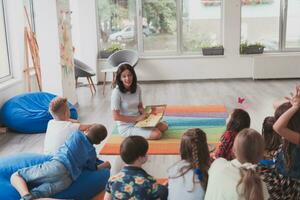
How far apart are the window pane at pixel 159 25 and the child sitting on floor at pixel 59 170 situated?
6.24 meters

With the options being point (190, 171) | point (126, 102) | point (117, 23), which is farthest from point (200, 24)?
point (190, 171)

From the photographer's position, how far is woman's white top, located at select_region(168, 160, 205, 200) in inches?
85.6

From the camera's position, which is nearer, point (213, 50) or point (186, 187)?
point (186, 187)

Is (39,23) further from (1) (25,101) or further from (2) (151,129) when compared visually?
(2) (151,129)

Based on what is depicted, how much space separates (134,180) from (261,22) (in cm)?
759

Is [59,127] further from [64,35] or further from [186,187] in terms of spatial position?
[64,35]

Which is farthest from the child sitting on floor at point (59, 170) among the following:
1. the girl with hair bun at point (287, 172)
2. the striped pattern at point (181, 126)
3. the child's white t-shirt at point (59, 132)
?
the girl with hair bun at point (287, 172)

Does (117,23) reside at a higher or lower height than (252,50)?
higher

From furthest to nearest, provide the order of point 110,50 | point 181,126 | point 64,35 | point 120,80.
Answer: point 110,50
point 64,35
point 181,126
point 120,80

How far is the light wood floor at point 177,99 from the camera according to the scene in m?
4.45

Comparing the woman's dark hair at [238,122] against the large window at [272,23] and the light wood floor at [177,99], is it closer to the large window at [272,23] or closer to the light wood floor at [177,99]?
the light wood floor at [177,99]

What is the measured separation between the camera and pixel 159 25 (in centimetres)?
902

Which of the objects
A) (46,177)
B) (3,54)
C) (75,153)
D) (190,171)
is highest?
(3,54)

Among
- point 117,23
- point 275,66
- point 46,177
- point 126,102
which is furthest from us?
point 117,23
